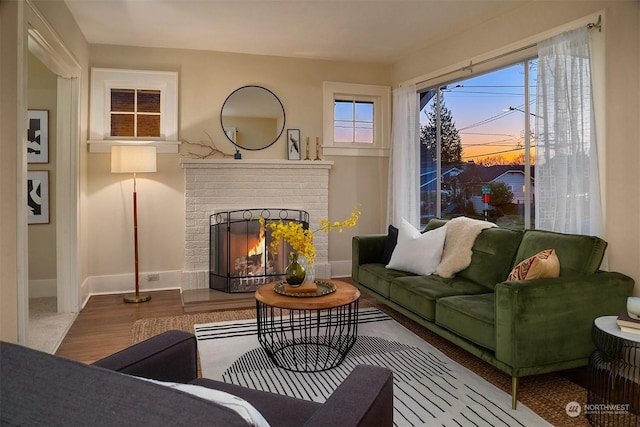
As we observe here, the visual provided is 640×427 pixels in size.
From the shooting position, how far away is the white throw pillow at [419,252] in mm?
3605

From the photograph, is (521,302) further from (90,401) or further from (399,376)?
(90,401)

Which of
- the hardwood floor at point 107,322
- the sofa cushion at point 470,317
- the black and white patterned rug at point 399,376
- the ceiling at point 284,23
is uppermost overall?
the ceiling at point 284,23

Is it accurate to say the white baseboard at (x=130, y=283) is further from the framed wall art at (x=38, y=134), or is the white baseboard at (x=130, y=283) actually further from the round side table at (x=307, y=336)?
the round side table at (x=307, y=336)

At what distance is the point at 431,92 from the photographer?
5.00 m

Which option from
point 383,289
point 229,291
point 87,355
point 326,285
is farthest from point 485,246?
point 87,355

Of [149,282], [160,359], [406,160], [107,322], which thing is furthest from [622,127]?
[149,282]

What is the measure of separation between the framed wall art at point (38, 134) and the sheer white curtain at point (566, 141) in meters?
4.70

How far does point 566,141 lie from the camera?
3.06m

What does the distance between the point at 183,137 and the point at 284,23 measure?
1.72m

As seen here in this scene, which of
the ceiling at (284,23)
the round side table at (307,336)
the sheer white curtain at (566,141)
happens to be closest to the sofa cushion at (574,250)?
the sheer white curtain at (566,141)

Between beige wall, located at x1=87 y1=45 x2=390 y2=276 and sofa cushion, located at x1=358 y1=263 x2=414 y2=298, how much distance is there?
1455 millimetres

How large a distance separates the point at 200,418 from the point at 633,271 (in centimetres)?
299

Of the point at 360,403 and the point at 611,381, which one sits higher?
the point at 360,403

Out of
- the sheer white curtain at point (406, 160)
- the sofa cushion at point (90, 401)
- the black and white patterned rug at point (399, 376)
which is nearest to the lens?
the sofa cushion at point (90, 401)
